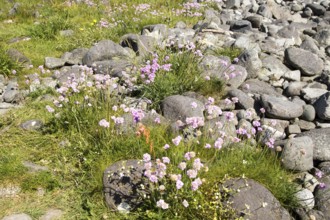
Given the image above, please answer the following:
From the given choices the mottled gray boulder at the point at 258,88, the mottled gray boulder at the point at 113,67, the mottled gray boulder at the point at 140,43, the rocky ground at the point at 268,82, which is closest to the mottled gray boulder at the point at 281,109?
the rocky ground at the point at 268,82

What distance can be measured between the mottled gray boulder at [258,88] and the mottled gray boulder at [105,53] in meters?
2.61

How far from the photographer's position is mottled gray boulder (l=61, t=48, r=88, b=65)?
8117mm

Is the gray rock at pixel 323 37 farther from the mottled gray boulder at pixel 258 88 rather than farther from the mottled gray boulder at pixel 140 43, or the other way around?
the mottled gray boulder at pixel 140 43

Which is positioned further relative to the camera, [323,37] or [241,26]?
[241,26]

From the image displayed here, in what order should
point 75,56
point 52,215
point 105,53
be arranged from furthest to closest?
point 75,56, point 105,53, point 52,215

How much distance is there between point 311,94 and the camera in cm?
636

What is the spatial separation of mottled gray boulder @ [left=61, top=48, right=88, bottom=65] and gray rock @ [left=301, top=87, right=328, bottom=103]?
4875mm

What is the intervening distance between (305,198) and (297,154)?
1.95 ft

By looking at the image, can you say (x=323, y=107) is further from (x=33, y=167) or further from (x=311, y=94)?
(x=33, y=167)

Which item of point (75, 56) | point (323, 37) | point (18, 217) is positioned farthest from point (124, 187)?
point (323, 37)

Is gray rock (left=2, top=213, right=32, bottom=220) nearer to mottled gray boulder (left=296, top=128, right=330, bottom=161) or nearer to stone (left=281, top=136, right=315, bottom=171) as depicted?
stone (left=281, top=136, right=315, bottom=171)

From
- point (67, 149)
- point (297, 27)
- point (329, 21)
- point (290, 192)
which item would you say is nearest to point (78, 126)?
point (67, 149)

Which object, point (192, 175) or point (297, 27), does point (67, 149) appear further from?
point (297, 27)

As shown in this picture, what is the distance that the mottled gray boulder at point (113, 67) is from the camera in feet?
22.4
